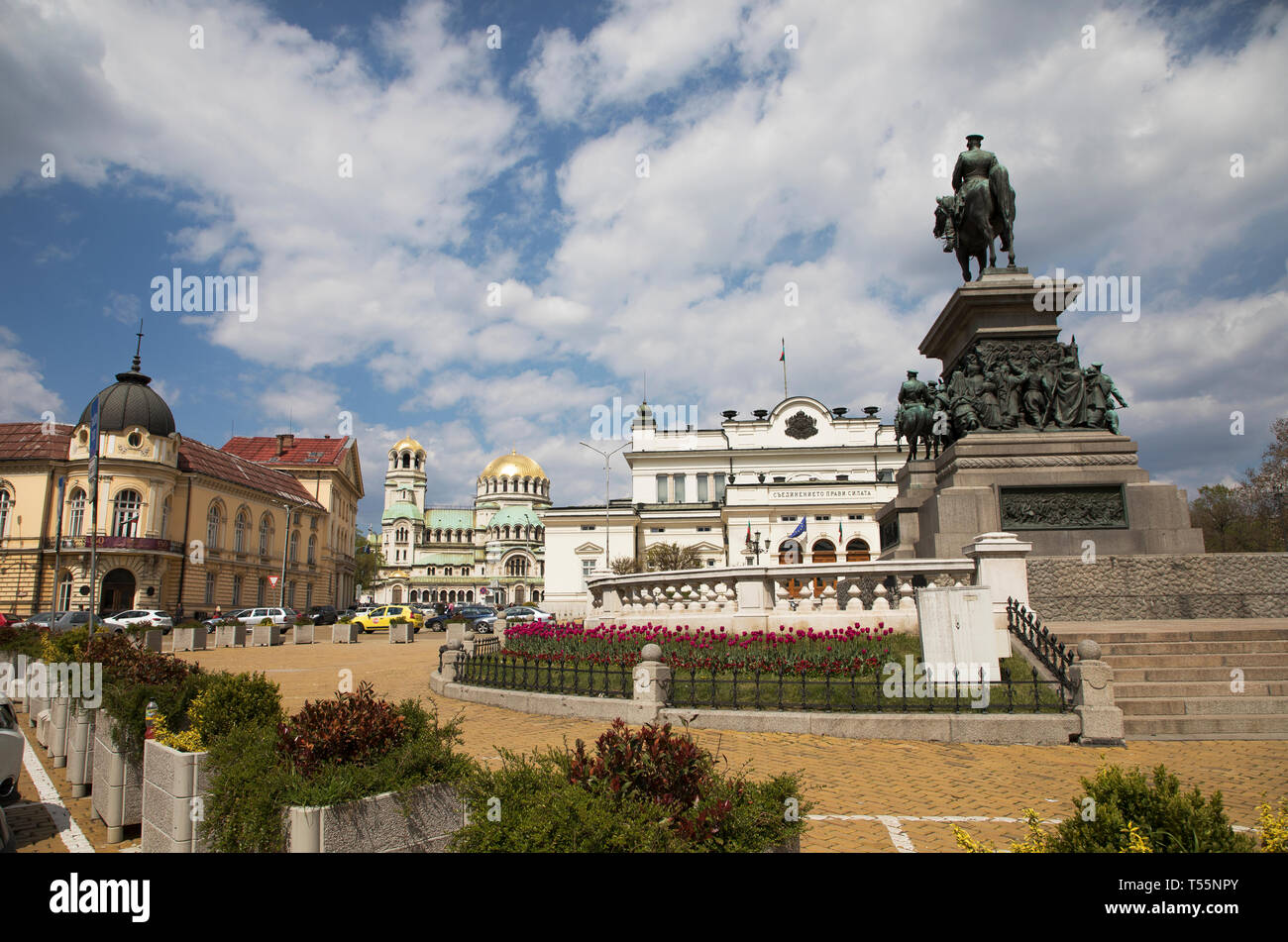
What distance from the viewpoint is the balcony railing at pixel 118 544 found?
153ft

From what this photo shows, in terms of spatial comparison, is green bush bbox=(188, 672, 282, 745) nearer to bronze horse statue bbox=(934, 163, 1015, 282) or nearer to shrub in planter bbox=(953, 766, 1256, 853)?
shrub in planter bbox=(953, 766, 1256, 853)

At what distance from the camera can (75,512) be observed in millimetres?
49312

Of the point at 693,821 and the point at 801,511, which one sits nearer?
the point at 693,821

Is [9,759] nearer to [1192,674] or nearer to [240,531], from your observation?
[1192,674]

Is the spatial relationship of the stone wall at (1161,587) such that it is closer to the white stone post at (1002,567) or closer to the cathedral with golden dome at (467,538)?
the white stone post at (1002,567)

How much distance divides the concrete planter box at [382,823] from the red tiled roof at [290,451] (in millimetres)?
78299

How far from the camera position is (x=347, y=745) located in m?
4.72

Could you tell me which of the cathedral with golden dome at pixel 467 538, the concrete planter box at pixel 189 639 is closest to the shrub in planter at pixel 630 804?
the concrete planter box at pixel 189 639

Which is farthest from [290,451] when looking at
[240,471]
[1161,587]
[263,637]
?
[1161,587]

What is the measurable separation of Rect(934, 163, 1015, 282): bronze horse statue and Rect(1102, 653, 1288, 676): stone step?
30.6 feet

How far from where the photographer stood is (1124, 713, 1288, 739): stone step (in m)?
8.95

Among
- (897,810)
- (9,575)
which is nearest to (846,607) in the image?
(897,810)
